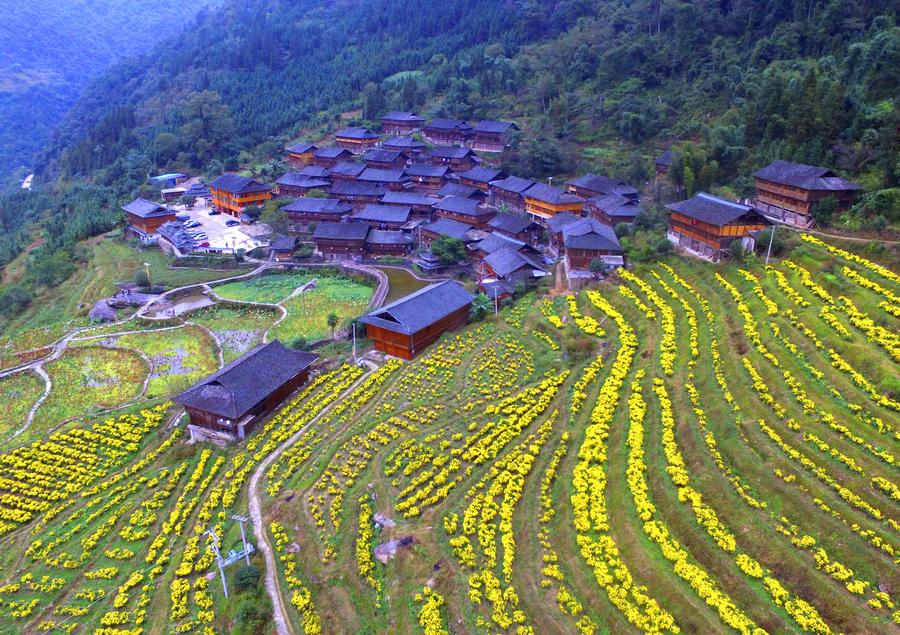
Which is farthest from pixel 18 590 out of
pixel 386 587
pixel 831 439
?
pixel 831 439

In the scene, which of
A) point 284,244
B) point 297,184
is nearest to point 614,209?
point 284,244

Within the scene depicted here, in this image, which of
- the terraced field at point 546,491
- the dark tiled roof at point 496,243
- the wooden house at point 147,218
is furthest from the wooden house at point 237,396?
the wooden house at point 147,218

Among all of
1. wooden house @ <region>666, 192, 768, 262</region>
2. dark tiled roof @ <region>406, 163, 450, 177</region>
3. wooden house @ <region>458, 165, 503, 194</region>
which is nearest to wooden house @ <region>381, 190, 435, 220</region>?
wooden house @ <region>458, 165, 503, 194</region>

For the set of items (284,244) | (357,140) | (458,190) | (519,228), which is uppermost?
(357,140)

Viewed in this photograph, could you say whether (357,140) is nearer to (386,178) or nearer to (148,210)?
(386,178)

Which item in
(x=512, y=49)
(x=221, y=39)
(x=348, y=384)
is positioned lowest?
(x=348, y=384)

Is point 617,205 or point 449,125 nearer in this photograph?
point 617,205

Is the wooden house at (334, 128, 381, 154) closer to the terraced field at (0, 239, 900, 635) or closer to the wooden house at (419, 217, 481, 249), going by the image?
the wooden house at (419, 217, 481, 249)

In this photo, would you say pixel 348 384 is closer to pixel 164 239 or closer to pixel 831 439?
pixel 831 439
